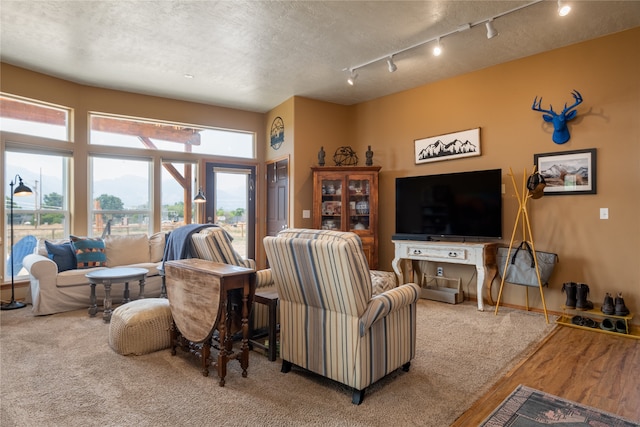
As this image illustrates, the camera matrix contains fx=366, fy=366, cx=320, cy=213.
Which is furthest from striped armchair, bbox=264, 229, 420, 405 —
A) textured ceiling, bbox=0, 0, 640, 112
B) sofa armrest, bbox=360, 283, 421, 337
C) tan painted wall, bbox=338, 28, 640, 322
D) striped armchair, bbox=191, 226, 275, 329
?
tan painted wall, bbox=338, 28, 640, 322

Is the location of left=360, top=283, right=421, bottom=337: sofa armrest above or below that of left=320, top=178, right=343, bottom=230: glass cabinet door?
below

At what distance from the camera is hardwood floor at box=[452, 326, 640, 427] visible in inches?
82.9

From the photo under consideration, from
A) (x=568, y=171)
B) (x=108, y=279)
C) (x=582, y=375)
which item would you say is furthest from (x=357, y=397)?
(x=568, y=171)

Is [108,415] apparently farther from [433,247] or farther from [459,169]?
[459,169]

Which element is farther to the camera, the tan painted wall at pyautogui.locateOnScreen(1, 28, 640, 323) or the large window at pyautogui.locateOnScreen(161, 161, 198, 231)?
the large window at pyautogui.locateOnScreen(161, 161, 198, 231)

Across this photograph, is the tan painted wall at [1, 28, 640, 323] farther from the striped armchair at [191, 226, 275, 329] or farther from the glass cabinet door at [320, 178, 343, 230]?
the striped armchair at [191, 226, 275, 329]

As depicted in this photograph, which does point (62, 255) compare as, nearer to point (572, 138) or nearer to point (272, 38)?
point (272, 38)

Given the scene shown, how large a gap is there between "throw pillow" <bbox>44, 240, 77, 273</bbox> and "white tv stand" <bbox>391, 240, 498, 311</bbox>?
4.01 metres

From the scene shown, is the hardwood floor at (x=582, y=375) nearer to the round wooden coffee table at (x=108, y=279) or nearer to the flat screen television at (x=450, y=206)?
the flat screen television at (x=450, y=206)

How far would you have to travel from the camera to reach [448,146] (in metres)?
4.88

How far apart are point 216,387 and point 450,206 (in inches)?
133

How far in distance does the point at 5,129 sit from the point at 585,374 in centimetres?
633

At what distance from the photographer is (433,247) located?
441 centimetres

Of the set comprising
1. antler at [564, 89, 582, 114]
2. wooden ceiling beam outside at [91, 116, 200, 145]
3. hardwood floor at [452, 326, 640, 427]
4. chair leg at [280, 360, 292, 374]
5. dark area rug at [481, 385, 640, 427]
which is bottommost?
hardwood floor at [452, 326, 640, 427]
